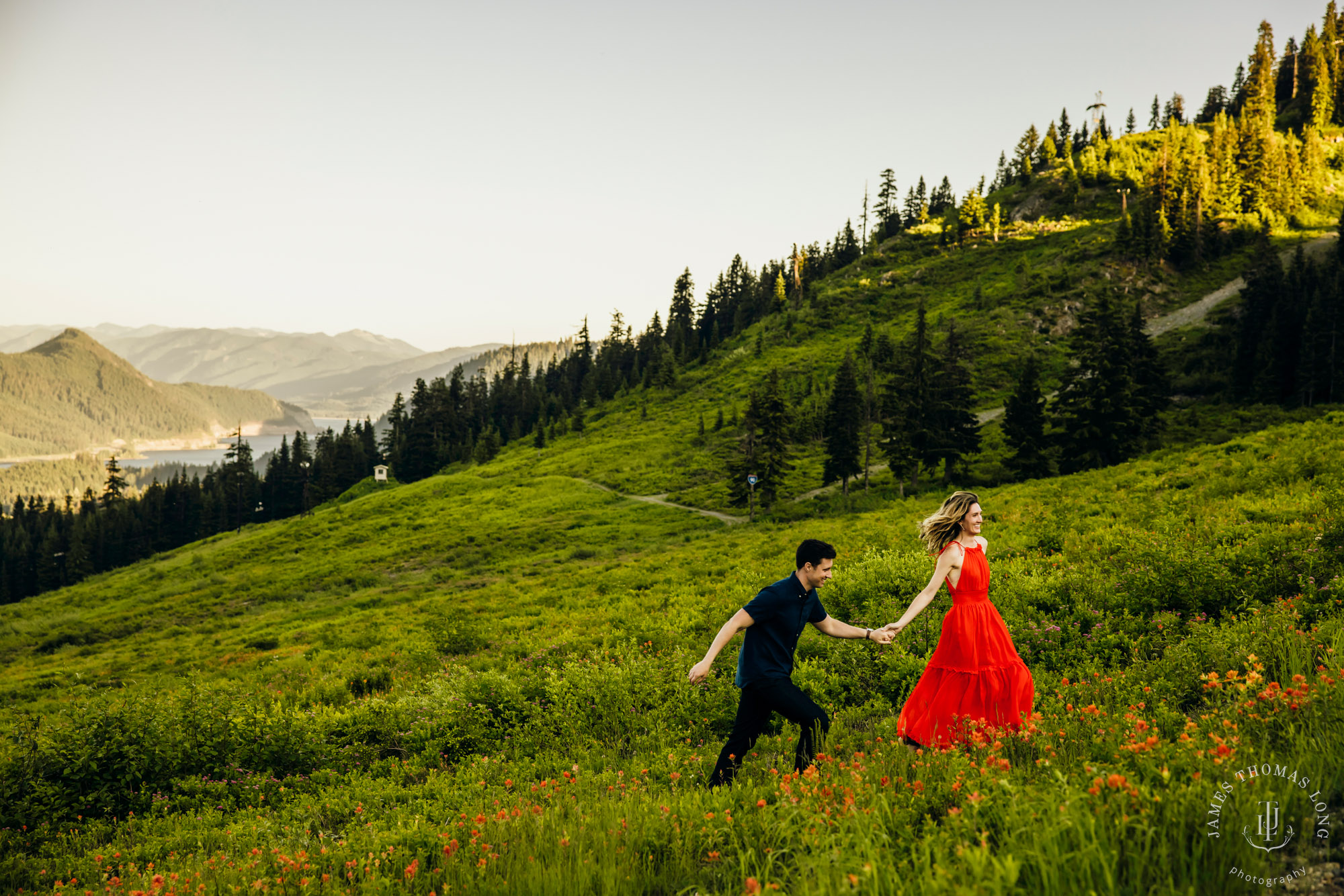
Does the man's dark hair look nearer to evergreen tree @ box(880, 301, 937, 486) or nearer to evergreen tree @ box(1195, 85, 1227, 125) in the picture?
evergreen tree @ box(880, 301, 937, 486)

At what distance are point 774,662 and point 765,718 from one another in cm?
50

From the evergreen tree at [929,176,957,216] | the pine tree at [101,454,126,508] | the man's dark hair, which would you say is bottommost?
the pine tree at [101,454,126,508]

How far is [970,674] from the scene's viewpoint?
5938 millimetres

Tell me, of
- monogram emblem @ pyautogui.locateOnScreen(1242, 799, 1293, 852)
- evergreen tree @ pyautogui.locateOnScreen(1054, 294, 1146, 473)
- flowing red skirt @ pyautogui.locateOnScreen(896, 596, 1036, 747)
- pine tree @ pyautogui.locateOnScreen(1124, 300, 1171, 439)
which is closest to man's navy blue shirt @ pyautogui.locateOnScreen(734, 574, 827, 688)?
flowing red skirt @ pyautogui.locateOnScreen(896, 596, 1036, 747)

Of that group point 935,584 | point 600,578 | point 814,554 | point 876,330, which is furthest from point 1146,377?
point 814,554

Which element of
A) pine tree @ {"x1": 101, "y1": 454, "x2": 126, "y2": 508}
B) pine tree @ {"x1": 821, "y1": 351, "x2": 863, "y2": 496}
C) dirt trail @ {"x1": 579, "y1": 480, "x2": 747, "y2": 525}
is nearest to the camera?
dirt trail @ {"x1": 579, "y1": 480, "x2": 747, "y2": 525}

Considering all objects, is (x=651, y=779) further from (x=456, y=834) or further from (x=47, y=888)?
(x=47, y=888)

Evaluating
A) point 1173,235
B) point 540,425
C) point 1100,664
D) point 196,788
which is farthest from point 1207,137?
point 196,788

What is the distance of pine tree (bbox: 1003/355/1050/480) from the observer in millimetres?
43094

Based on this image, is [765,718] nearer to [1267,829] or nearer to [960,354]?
[1267,829]

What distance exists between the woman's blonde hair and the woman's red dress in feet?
0.58

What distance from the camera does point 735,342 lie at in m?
125

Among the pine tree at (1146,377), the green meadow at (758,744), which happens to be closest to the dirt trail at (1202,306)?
the pine tree at (1146,377)

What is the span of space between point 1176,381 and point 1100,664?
233 ft
